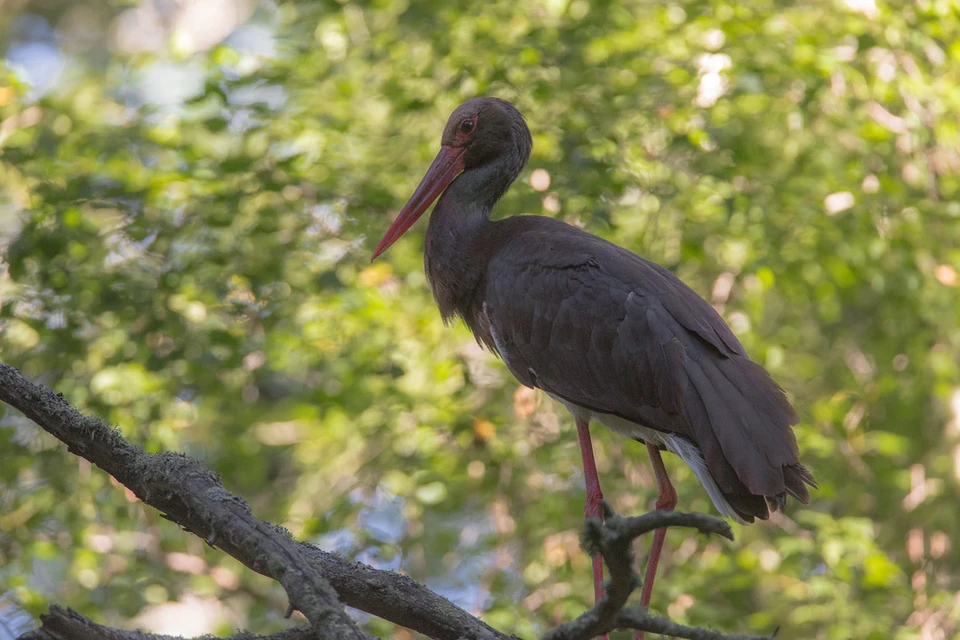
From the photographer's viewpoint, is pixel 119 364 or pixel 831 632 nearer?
pixel 831 632

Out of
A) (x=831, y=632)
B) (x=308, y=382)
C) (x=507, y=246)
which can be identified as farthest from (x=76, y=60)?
(x=831, y=632)

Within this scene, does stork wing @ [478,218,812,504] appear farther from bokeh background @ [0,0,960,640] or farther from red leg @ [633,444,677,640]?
bokeh background @ [0,0,960,640]

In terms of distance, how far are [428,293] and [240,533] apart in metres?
4.40

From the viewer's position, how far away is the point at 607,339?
362 cm

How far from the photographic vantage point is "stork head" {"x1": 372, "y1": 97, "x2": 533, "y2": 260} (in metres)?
4.47

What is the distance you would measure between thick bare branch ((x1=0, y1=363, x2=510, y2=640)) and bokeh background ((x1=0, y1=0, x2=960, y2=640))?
90.8 inches

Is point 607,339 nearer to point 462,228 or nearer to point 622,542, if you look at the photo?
point 462,228

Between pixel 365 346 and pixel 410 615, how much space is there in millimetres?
3430

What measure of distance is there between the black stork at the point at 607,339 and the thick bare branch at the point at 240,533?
1.03 metres

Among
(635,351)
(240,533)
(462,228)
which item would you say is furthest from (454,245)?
(240,533)

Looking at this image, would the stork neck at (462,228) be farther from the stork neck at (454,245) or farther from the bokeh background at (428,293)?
the bokeh background at (428,293)

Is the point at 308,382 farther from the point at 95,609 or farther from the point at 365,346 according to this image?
the point at 95,609

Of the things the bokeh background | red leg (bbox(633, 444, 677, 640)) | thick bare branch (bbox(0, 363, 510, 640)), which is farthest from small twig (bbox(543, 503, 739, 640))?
the bokeh background

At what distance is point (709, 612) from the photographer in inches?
193
